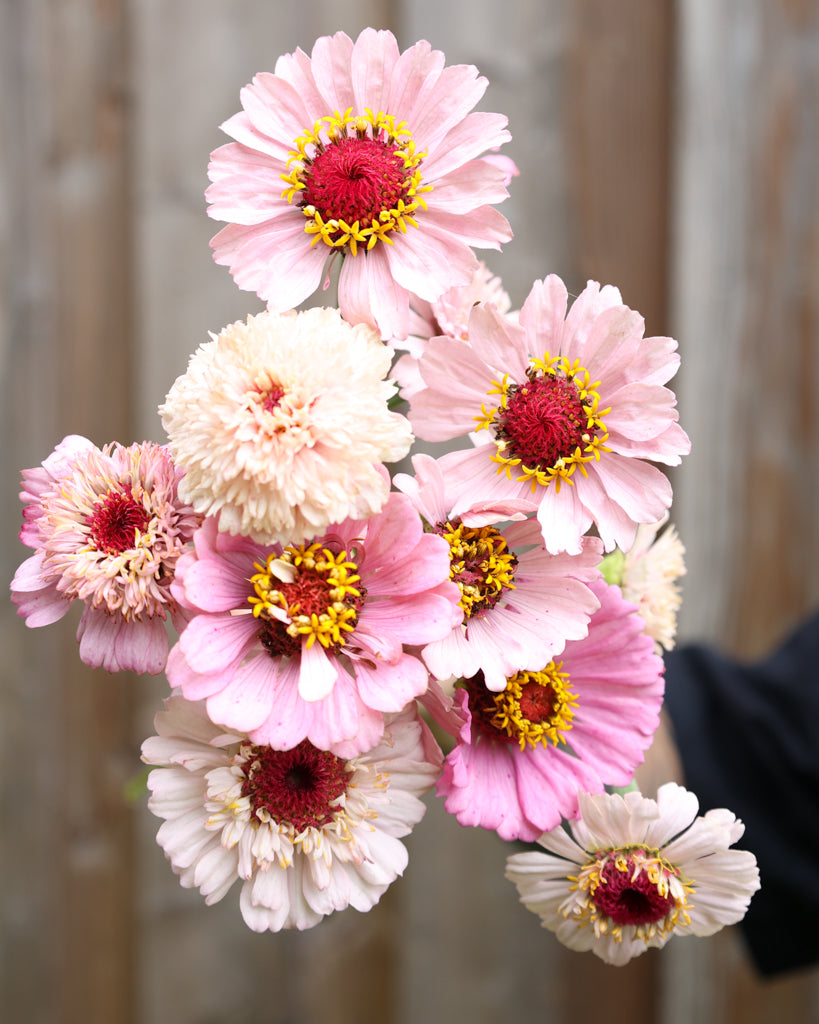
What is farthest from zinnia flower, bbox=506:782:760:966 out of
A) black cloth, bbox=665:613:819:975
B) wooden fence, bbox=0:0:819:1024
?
wooden fence, bbox=0:0:819:1024

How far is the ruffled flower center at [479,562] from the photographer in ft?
0.99

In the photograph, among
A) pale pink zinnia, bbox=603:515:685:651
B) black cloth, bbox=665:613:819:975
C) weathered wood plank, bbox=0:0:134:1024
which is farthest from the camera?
weathered wood plank, bbox=0:0:134:1024

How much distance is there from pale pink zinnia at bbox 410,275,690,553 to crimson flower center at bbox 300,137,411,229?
5cm

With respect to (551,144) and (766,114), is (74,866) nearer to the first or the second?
(551,144)

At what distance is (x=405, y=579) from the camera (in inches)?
11.1

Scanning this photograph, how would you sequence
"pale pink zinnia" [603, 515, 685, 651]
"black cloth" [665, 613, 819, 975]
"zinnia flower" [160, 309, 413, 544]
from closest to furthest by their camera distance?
"zinnia flower" [160, 309, 413, 544] < "pale pink zinnia" [603, 515, 685, 651] < "black cloth" [665, 613, 819, 975]

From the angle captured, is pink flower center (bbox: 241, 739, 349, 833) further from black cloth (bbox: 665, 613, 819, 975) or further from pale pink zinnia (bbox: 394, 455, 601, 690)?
black cloth (bbox: 665, 613, 819, 975)

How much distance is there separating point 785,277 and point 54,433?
29.0 inches

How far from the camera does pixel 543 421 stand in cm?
30

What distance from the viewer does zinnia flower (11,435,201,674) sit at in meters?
0.28

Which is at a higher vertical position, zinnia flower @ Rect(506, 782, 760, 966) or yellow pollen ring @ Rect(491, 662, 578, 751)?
yellow pollen ring @ Rect(491, 662, 578, 751)

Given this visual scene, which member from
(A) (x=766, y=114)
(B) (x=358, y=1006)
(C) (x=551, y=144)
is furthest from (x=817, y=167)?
(B) (x=358, y=1006)

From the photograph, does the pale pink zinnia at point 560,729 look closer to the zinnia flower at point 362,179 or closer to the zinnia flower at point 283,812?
the zinnia flower at point 283,812

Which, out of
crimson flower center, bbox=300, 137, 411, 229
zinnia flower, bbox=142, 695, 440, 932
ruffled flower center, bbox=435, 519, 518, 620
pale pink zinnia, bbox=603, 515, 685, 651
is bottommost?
zinnia flower, bbox=142, 695, 440, 932
